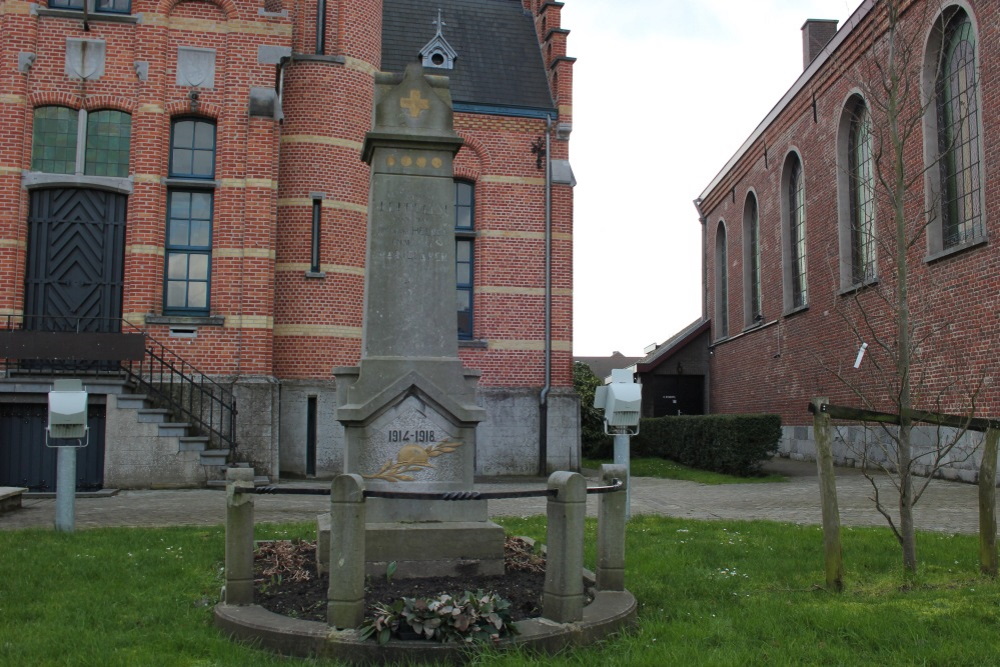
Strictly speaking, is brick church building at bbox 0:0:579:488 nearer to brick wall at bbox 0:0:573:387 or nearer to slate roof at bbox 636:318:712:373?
brick wall at bbox 0:0:573:387

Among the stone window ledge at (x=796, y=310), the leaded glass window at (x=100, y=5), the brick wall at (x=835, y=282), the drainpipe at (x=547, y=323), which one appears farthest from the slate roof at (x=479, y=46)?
the stone window ledge at (x=796, y=310)

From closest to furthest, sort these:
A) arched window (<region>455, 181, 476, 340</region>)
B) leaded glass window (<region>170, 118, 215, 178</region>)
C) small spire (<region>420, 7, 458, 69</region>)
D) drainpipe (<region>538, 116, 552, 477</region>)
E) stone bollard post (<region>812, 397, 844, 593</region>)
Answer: stone bollard post (<region>812, 397, 844, 593</region>)
leaded glass window (<region>170, 118, 215, 178</region>)
drainpipe (<region>538, 116, 552, 477</region>)
arched window (<region>455, 181, 476, 340</region>)
small spire (<region>420, 7, 458, 69</region>)

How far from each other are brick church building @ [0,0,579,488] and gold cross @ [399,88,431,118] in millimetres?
9273

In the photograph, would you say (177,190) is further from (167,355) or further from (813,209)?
(813,209)

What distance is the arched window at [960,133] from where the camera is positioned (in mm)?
16000

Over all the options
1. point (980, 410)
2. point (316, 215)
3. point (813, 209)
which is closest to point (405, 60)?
point (316, 215)

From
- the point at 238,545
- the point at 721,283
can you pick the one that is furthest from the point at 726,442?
the point at 721,283

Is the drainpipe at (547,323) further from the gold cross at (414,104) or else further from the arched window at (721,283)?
the arched window at (721,283)

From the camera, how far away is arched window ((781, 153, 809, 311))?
2589cm

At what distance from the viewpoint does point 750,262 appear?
30.9 m

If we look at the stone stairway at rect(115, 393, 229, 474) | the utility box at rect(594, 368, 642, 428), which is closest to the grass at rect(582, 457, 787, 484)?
the utility box at rect(594, 368, 642, 428)

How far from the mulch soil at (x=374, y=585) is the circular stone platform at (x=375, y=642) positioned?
0.32 m

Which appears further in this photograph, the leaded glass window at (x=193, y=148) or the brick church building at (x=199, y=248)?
the leaded glass window at (x=193, y=148)

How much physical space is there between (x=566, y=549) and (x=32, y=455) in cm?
1301
